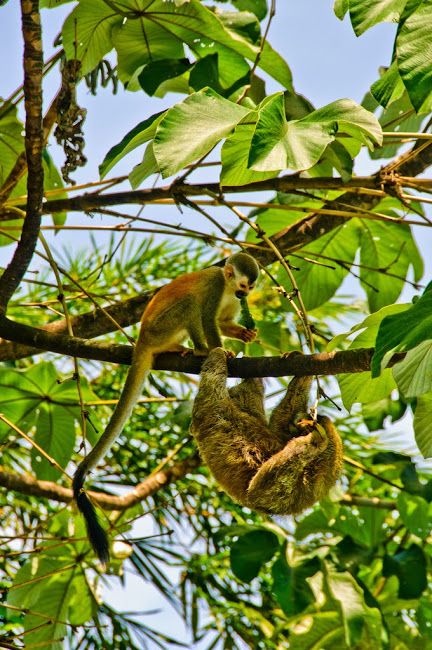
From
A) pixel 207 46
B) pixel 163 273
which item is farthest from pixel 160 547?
pixel 207 46

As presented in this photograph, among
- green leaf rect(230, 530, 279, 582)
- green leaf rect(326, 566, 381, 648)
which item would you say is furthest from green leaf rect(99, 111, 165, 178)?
green leaf rect(326, 566, 381, 648)

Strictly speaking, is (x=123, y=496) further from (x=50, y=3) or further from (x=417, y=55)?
(x=417, y=55)

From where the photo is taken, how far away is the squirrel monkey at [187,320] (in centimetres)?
316

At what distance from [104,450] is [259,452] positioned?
0.63 metres

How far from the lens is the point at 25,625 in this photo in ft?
11.9

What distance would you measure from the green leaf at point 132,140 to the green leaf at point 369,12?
634 mm

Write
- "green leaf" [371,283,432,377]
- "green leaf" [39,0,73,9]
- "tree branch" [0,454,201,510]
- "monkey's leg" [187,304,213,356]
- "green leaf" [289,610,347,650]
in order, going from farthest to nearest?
"green leaf" [289,610,347,650] → "tree branch" [0,454,201,510] → "monkey's leg" [187,304,213,356] → "green leaf" [39,0,73,9] → "green leaf" [371,283,432,377]

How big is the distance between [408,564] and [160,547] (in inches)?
63.0

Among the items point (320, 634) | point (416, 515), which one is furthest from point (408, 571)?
point (320, 634)

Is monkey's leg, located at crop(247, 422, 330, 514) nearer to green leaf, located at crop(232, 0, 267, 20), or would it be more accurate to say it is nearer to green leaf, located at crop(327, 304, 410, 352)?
green leaf, located at crop(327, 304, 410, 352)

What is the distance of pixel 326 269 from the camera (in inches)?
157

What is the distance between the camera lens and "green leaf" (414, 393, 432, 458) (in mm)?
2738

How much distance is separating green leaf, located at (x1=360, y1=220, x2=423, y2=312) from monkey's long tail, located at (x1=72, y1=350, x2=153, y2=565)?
1.35m

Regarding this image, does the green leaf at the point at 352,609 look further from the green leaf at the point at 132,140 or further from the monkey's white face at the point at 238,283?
the green leaf at the point at 132,140
